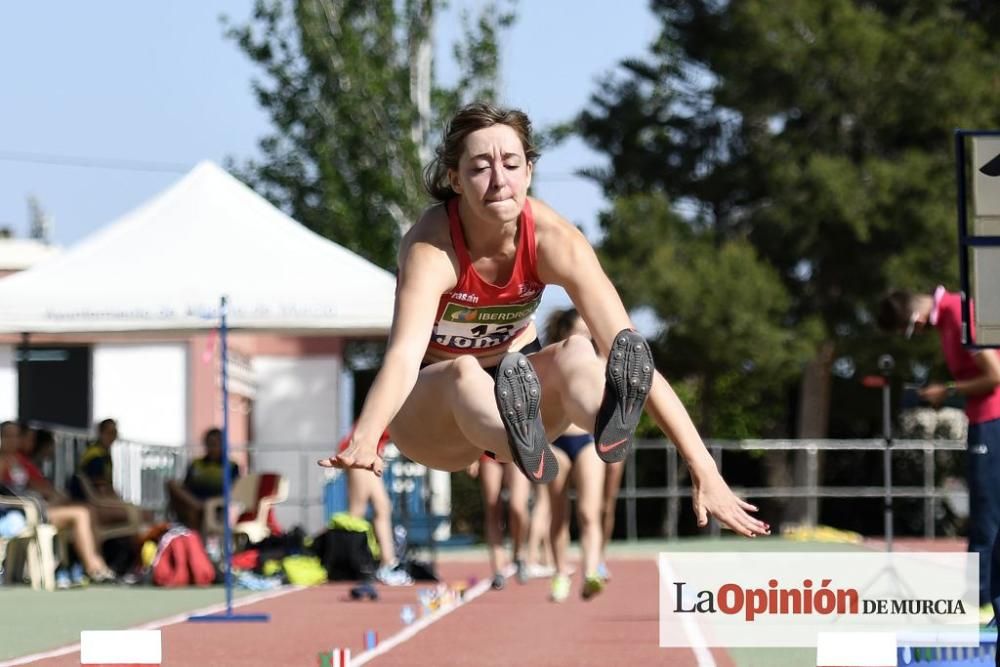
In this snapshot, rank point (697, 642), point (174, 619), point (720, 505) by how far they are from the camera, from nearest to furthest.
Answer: point (720, 505) → point (697, 642) → point (174, 619)

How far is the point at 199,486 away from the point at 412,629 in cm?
646

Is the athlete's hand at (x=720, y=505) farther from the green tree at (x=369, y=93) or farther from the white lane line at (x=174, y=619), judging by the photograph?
the green tree at (x=369, y=93)

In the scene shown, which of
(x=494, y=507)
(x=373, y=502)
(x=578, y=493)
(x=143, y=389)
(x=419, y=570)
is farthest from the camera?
(x=143, y=389)

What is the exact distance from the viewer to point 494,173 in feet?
20.2

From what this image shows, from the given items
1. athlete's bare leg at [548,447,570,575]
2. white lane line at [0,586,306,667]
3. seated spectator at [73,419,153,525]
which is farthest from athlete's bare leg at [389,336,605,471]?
seated spectator at [73,419,153,525]

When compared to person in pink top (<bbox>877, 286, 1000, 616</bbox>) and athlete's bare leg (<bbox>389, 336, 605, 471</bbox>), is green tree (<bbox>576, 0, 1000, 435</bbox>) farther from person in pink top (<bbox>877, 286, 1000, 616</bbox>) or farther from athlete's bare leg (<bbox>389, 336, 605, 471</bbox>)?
athlete's bare leg (<bbox>389, 336, 605, 471</bbox>)

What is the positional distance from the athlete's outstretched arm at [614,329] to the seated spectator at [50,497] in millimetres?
9252

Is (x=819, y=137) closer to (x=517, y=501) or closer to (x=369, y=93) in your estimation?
(x=369, y=93)

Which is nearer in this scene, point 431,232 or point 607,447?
point 607,447

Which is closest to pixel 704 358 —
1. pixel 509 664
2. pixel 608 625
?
pixel 608 625

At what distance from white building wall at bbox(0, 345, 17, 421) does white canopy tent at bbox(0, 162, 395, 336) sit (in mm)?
7574

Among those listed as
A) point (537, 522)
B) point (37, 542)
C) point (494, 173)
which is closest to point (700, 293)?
point (537, 522)

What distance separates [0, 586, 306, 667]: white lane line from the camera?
8289 mm

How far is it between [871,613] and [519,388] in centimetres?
136
